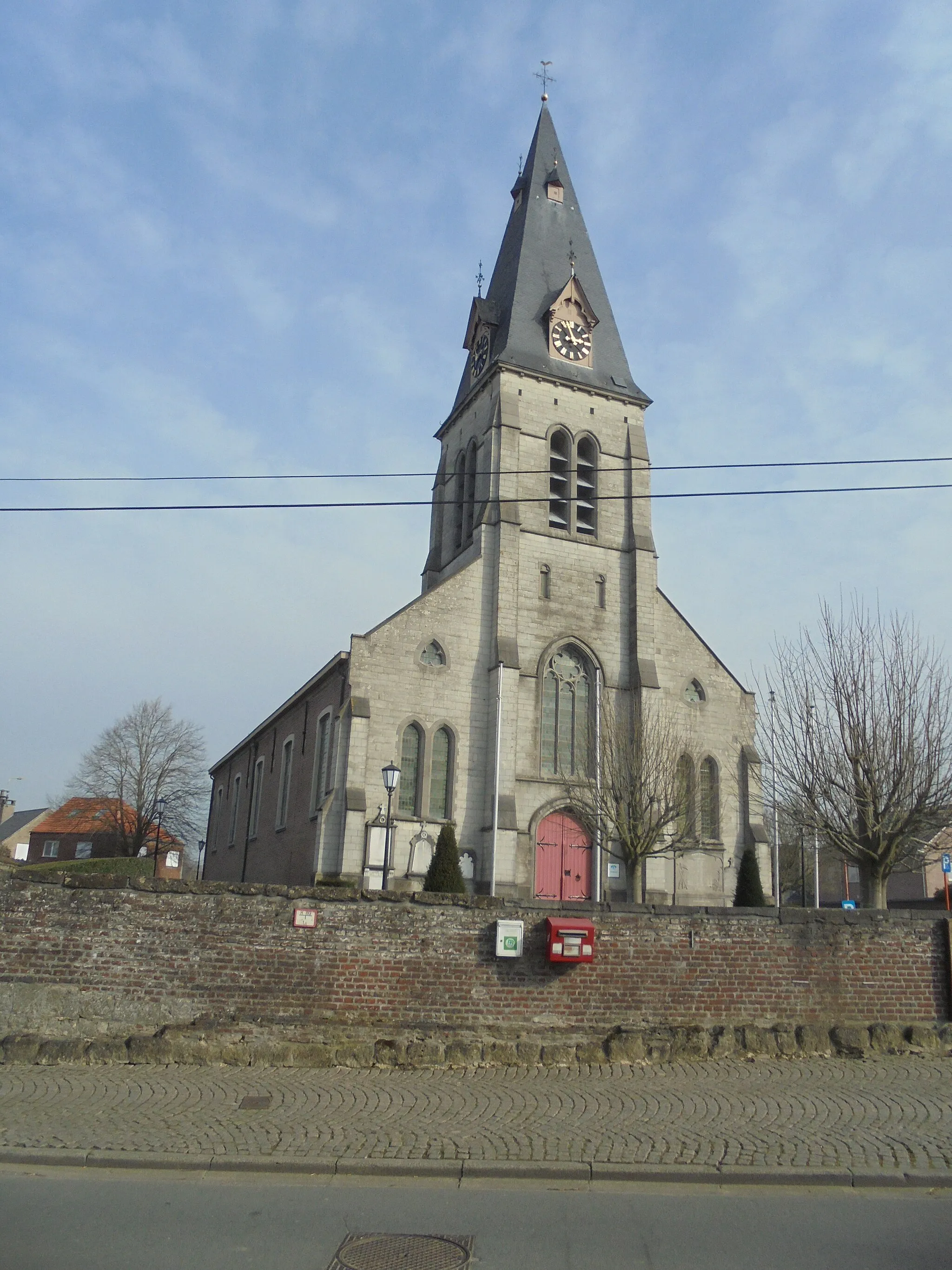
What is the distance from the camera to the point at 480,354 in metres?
35.7

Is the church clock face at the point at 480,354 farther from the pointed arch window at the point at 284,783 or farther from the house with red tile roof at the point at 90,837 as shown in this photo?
the house with red tile roof at the point at 90,837

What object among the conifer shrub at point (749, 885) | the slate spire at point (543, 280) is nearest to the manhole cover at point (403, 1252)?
the conifer shrub at point (749, 885)

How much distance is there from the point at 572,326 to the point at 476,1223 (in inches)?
1258

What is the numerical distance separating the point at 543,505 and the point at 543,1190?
84.7ft

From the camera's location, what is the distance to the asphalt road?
5.98 meters

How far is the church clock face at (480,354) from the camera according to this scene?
1374 inches

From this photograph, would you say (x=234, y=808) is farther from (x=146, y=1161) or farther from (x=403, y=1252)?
(x=403, y=1252)

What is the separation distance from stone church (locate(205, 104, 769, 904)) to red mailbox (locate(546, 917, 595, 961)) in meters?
13.1

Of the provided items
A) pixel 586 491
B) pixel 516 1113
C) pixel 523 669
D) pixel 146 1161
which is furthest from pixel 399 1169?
pixel 586 491

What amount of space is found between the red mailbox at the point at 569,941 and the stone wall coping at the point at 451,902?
0.29 meters

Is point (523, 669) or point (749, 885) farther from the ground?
point (523, 669)

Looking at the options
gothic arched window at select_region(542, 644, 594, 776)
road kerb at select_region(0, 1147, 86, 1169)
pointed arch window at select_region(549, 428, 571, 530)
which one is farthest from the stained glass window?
road kerb at select_region(0, 1147, 86, 1169)

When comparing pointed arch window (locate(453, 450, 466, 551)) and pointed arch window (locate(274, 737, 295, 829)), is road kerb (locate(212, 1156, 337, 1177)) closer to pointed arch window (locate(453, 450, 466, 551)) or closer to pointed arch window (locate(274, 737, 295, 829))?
pointed arch window (locate(274, 737, 295, 829))

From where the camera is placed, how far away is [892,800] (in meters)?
17.4
